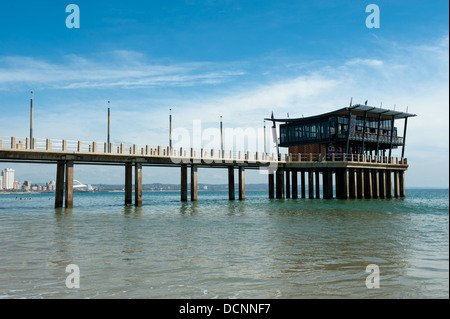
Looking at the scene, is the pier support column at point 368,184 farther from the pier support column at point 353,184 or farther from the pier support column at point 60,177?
the pier support column at point 60,177

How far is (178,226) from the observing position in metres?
22.0

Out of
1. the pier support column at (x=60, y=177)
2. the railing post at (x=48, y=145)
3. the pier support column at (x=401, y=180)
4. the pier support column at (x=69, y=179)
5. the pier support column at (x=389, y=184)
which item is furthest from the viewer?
the pier support column at (x=401, y=180)

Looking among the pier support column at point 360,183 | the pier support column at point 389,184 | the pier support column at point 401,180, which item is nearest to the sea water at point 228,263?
the pier support column at point 360,183

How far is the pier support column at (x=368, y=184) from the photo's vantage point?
51866mm

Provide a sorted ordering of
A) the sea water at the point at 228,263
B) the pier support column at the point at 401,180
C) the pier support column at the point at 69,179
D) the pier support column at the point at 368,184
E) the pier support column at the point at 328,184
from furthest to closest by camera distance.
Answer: the pier support column at the point at 401,180 → the pier support column at the point at 328,184 → the pier support column at the point at 368,184 → the pier support column at the point at 69,179 → the sea water at the point at 228,263

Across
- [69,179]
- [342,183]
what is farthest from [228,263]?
[342,183]

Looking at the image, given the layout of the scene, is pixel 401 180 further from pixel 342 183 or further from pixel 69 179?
pixel 69 179

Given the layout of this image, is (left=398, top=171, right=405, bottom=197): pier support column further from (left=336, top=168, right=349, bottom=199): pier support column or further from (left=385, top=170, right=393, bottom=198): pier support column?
(left=336, top=168, right=349, bottom=199): pier support column

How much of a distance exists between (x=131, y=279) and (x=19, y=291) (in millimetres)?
2408

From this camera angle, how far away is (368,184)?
52344 mm

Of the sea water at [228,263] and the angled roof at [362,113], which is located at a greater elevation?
the angled roof at [362,113]
